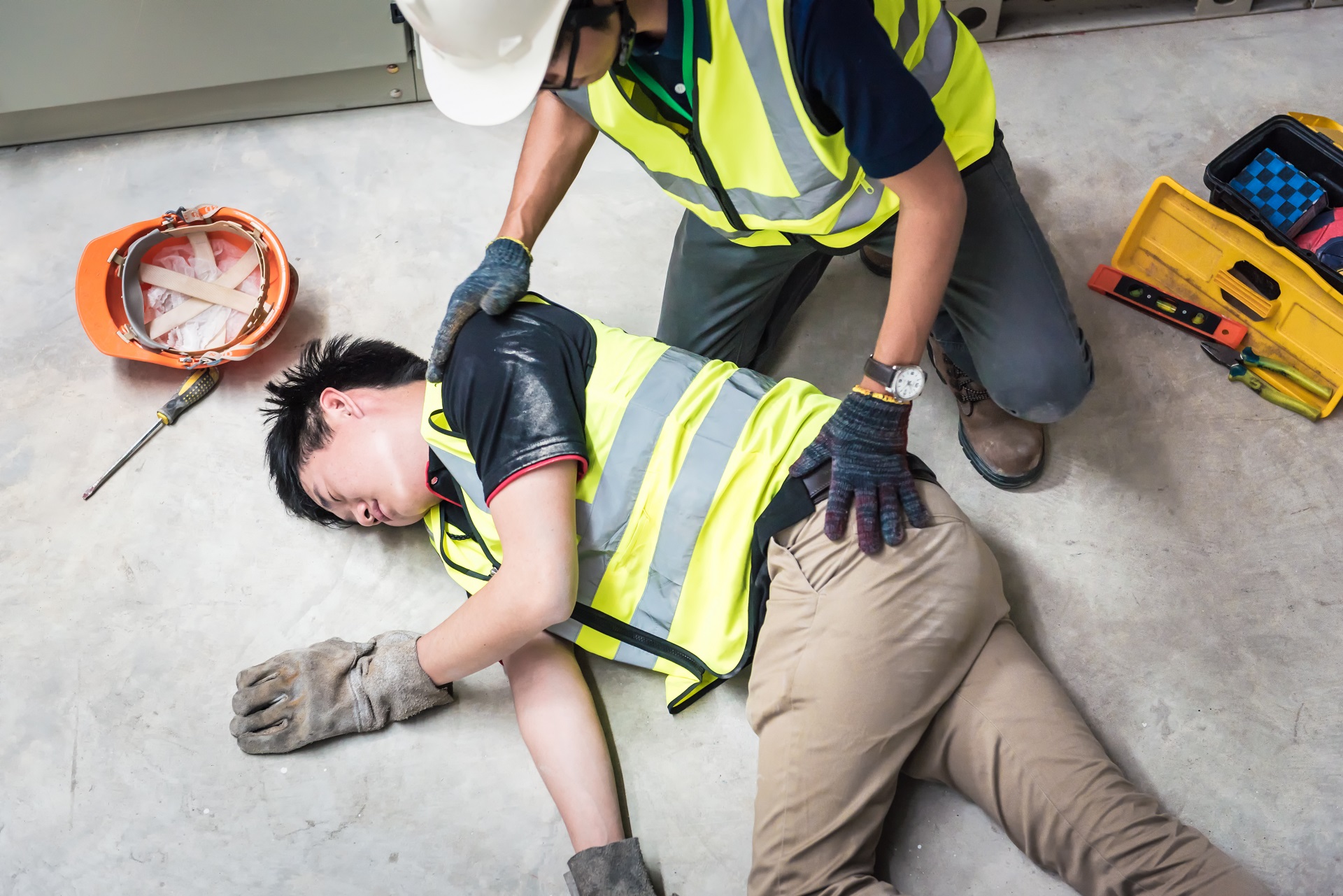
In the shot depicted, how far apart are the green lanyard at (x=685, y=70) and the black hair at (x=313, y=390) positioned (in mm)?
697

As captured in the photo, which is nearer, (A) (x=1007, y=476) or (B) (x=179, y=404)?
(A) (x=1007, y=476)

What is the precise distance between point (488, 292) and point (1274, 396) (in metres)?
1.65

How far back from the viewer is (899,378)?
4.86 feet

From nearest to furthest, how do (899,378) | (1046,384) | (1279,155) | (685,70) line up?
(685,70) < (899,378) < (1046,384) < (1279,155)

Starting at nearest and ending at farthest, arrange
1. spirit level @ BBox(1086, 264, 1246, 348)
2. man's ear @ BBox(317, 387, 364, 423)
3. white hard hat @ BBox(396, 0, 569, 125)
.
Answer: white hard hat @ BBox(396, 0, 569, 125) → man's ear @ BBox(317, 387, 364, 423) → spirit level @ BBox(1086, 264, 1246, 348)

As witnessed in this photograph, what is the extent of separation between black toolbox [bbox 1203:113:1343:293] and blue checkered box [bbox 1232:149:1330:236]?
2 centimetres

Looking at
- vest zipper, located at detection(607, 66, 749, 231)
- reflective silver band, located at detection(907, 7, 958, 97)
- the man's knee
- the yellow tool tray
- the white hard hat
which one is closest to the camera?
the white hard hat

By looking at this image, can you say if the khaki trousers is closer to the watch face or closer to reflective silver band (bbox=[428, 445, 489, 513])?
the watch face

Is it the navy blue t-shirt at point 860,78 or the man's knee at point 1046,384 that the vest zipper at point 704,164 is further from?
the man's knee at point 1046,384

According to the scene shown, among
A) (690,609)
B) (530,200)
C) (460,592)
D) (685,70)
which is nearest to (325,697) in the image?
(460,592)

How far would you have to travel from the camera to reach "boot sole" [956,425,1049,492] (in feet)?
6.61

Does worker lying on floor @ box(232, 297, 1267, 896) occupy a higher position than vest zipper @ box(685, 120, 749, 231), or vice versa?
vest zipper @ box(685, 120, 749, 231)

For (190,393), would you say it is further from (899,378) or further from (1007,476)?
(1007,476)

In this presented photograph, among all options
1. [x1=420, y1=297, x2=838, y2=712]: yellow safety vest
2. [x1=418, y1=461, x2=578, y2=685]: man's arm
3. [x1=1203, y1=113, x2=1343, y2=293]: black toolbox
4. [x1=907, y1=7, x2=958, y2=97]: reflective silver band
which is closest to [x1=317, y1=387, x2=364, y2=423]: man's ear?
[x1=420, y1=297, x2=838, y2=712]: yellow safety vest
